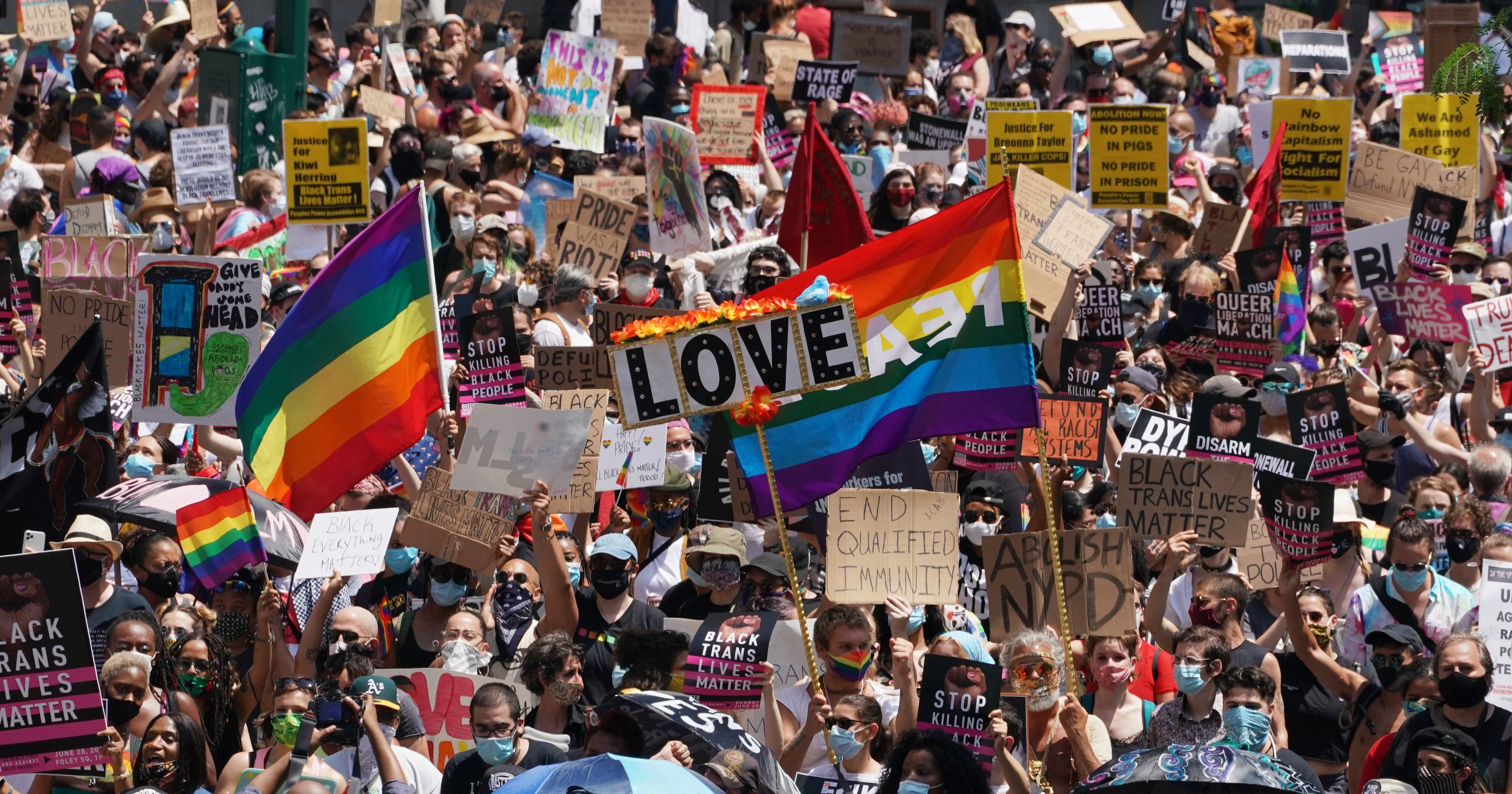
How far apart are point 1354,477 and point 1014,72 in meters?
10.4

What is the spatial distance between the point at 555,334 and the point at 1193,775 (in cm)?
699

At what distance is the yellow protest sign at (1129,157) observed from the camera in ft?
46.8

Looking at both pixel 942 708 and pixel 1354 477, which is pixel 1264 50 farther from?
pixel 942 708

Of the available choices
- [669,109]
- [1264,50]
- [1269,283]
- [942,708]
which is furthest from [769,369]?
[1264,50]

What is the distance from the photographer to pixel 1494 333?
448 inches

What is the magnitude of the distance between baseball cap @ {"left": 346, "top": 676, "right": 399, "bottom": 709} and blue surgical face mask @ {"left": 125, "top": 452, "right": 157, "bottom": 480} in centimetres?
408

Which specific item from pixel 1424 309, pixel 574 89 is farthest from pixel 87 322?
pixel 1424 309

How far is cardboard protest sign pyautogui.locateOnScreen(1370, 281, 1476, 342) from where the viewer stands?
12359 millimetres

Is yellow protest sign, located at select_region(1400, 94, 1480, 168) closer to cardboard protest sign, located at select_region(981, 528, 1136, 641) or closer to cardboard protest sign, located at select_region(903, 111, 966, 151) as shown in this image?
cardboard protest sign, located at select_region(903, 111, 966, 151)

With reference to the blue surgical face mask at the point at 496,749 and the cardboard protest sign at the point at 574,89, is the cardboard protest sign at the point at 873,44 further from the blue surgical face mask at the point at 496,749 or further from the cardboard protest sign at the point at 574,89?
the blue surgical face mask at the point at 496,749

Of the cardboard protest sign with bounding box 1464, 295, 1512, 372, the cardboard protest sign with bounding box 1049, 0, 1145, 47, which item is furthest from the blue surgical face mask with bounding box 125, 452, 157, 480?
the cardboard protest sign with bounding box 1049, 0, 1145, 47

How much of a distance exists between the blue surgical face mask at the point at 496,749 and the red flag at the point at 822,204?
16.3 ft

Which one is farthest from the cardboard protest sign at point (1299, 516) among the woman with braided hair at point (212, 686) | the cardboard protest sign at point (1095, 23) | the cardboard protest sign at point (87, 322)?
the cardboard protest sign at point (1095, 23)

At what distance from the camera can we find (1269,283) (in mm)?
12680
